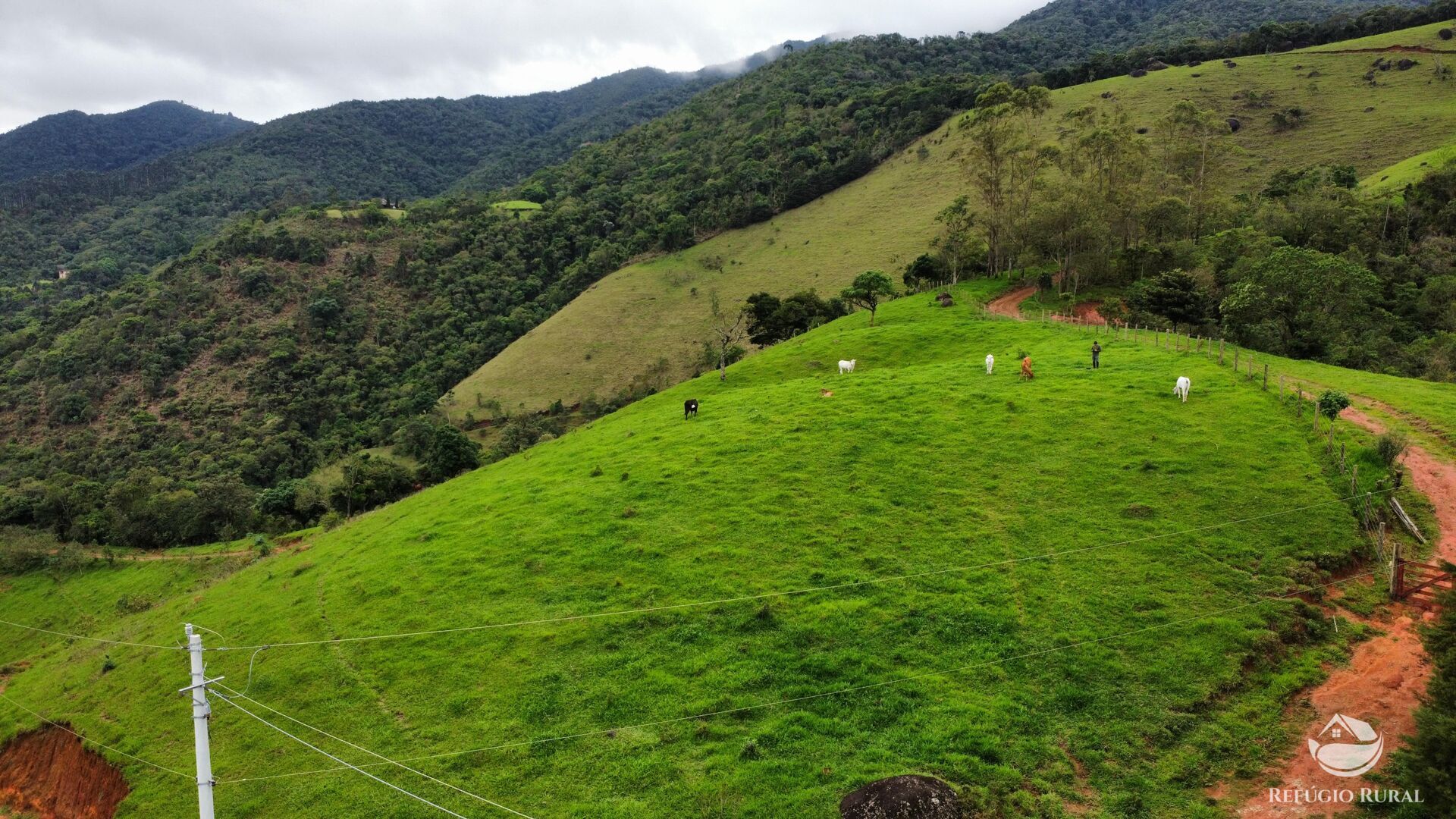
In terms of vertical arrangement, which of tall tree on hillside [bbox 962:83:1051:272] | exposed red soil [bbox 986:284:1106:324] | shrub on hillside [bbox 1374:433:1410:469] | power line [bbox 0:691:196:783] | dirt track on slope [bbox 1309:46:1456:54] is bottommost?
power line [bbox 0:691:196:783]

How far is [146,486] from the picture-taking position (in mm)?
58594

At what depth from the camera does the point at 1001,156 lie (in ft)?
184

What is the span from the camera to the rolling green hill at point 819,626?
1302cm

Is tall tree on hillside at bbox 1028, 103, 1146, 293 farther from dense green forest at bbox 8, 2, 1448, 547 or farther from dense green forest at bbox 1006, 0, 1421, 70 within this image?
dense green forest at bbox 1006, 0, 1421, 70

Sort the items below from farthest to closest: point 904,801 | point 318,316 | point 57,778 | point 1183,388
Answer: point 318,316
point 1183,388
point 57,778
point 904,801

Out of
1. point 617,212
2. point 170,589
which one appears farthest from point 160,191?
point 170,589

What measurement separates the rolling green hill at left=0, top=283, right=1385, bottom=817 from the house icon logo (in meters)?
0.81

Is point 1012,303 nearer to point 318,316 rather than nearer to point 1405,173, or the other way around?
point 1405,173

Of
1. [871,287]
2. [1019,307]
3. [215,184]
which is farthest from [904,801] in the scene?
[215,184]

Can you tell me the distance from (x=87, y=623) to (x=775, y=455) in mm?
46255

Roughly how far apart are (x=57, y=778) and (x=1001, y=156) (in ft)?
212

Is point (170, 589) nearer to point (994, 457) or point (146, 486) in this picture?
point (146, 486)

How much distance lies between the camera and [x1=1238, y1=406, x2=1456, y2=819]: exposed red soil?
11.4 m

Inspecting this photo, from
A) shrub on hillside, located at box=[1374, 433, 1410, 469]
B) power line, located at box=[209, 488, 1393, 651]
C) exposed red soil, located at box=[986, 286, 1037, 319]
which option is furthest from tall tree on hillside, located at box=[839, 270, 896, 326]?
power line, located at box=[209, 488, 1393, 651]
